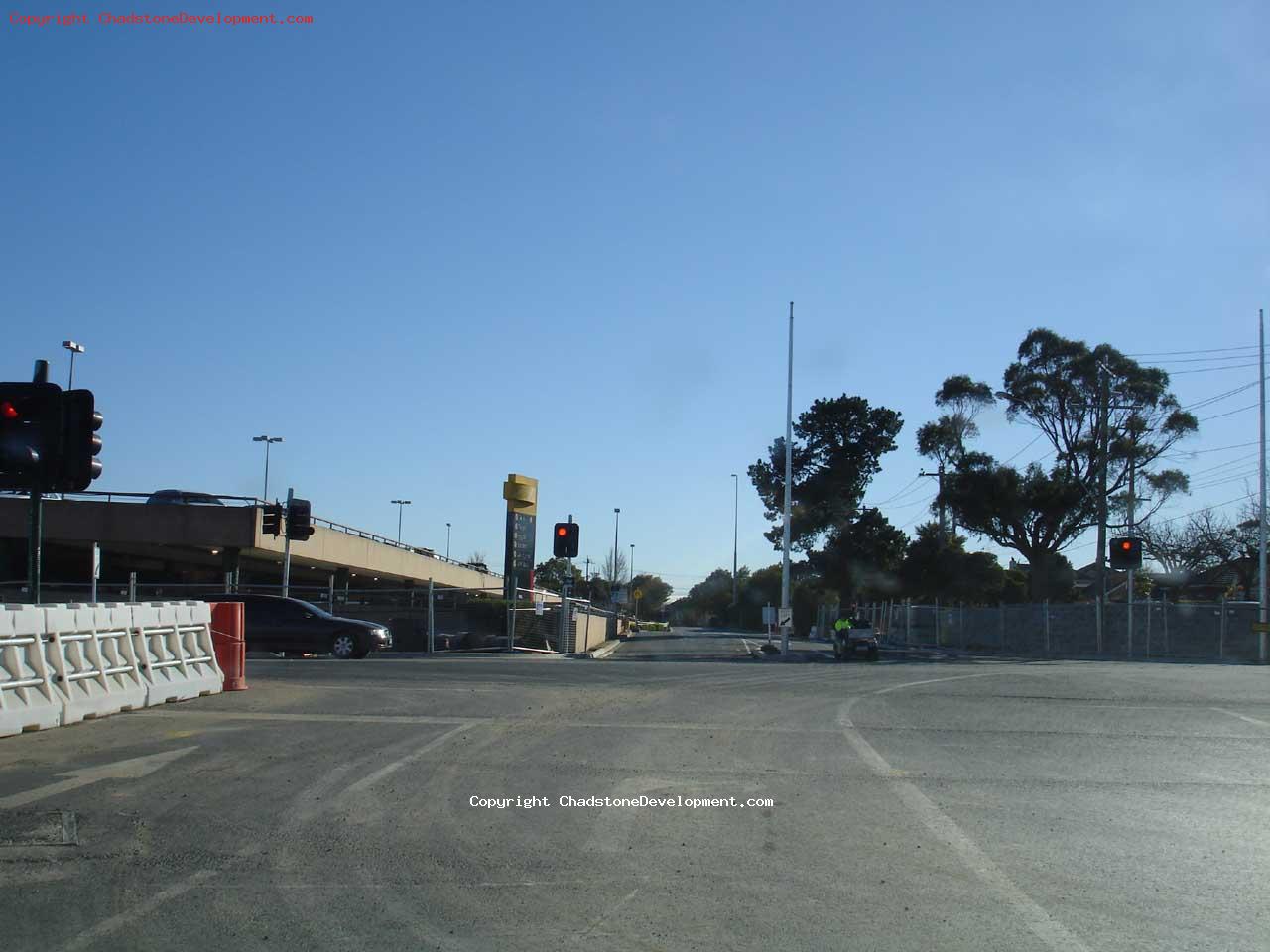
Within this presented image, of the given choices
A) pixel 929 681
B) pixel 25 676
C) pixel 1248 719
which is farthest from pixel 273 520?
pixel 1248 719

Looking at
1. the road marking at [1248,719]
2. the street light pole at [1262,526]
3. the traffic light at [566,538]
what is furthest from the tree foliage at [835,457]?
the road marking at [1248,719]

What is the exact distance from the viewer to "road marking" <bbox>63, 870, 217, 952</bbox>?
215 inches

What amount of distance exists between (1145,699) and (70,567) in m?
A: 51.6

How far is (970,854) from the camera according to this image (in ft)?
24.1

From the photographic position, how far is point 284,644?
2562 cm

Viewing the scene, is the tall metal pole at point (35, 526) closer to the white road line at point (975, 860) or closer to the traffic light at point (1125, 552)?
the white road line at point (975, 860)

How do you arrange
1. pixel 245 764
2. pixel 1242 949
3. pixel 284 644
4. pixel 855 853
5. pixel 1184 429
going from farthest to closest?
pixel 1184 429, pixel 284 644, pixel 245 764, pixel 855 853, pixel 1242 949

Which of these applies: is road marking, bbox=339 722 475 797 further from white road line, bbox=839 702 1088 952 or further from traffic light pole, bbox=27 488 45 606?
traffic light pole, bbox=27 488 45 606

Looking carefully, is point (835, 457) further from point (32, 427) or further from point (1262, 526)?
point (32, 427)

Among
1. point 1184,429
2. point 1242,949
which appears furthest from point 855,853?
point 1184,429

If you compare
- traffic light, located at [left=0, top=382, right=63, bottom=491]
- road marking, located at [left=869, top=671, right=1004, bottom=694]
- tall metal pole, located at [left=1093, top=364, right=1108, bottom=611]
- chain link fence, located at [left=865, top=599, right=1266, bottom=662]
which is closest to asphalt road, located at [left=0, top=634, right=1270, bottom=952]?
traffic light, located at [left=0, top=382, right=63, bottom=491]

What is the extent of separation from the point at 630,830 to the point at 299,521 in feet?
79.2

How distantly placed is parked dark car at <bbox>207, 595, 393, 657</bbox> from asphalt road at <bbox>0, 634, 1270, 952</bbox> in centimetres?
1090

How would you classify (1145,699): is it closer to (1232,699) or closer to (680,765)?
(1232,699)
